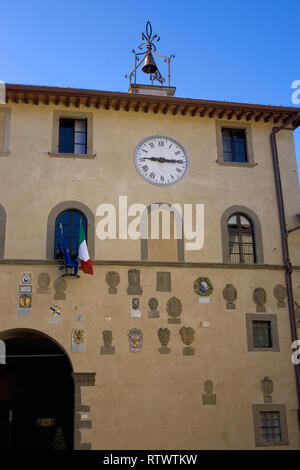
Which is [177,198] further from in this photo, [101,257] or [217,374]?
[217,374]

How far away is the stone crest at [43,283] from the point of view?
A: 13820 mm

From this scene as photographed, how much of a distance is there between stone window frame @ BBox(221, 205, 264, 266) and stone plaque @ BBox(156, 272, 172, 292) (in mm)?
1739

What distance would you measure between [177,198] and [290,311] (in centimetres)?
450

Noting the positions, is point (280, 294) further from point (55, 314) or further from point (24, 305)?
point (24, 305)

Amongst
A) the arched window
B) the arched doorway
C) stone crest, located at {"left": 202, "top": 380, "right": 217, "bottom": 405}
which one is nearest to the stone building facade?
stone crest, located at {"left": 202, "top": 380, "right": 217, "bottom": 405}

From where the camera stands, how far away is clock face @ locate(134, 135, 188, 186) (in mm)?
15422

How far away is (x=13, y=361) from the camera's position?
18188 mm

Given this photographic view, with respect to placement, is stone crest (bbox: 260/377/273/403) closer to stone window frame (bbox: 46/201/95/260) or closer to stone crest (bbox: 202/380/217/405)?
stone crest (bbox: 202/380/217/405)

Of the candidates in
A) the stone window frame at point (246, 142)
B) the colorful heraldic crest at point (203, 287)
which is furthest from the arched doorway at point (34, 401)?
the stone window frame at point (246, 142)

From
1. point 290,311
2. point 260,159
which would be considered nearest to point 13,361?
point 290,311

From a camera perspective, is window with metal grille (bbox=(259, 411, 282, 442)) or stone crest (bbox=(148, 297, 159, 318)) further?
stone crest (bbox=(148, 297, 159, 318))

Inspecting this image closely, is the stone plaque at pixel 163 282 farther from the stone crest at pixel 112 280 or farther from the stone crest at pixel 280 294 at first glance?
the stone crest at pixel 280 294

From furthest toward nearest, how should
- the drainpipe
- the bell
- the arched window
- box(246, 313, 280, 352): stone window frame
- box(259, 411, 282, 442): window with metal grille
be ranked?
the bell, the drainpipe, box(246, 313, 280, 352): stone window frame, the arched window, box(259, 411, 282, 442): window with metal grille

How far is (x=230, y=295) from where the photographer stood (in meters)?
14.7
